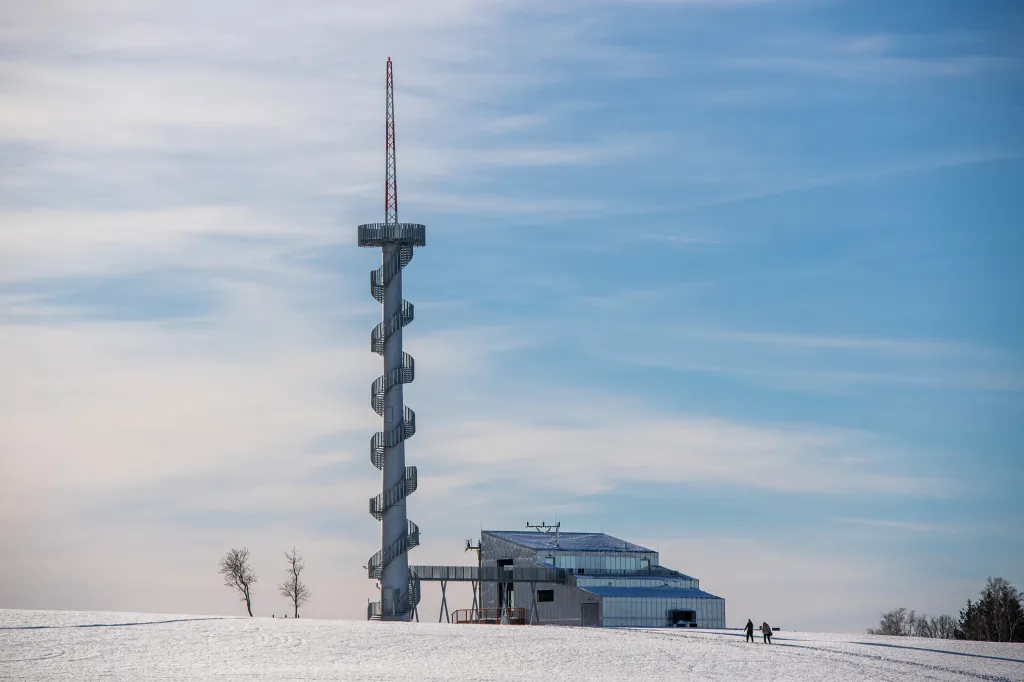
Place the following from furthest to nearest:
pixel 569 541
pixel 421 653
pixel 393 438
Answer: pixel 569 541 < pixel 393 438 < pixel 421 653

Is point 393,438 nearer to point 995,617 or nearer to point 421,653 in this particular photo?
point 421,653

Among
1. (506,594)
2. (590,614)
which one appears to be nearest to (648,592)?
(590,614)

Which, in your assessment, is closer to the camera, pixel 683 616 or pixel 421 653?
pixel 421 653

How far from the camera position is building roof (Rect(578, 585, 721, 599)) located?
117m

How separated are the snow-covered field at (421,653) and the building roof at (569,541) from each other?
31.7 metres

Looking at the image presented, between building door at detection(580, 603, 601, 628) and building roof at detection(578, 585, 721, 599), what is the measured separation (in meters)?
1.09

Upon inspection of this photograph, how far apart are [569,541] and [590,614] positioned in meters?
13.0

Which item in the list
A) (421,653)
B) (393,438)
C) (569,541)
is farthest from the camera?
(569,541)

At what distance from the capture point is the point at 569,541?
128875mm

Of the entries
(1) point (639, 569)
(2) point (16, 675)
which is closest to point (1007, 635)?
(1) point (639, 569)

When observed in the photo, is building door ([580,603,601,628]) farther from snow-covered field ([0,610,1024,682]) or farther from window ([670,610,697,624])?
snow-covered field ([0,610,1024,682])

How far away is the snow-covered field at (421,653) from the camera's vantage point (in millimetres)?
71750

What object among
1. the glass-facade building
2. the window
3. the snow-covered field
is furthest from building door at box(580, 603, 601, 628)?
the snow-covered field

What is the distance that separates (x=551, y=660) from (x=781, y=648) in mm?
15980
